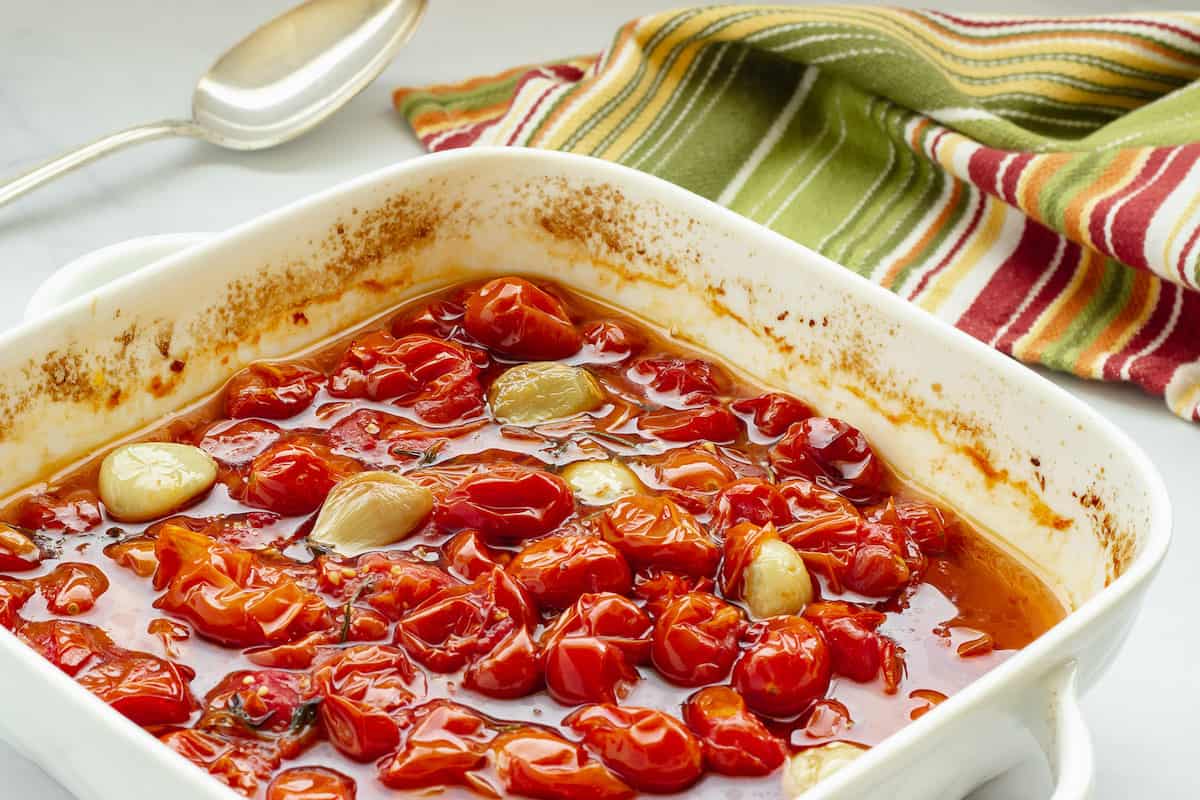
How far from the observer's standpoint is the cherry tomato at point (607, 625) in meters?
1.71

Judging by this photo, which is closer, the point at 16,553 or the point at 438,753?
the point at 438,753

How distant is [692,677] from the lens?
5.58 ft

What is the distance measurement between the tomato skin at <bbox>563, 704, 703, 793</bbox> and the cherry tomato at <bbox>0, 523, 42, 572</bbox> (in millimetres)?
718

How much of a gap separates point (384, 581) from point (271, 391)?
1.52 ft

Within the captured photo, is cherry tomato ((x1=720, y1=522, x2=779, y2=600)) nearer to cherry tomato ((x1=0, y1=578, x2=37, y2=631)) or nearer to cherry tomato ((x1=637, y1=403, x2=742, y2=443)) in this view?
cherry tomato ((x1=637, y1=403, x2=742, y2=443))

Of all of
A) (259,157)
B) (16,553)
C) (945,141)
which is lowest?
(259,157)

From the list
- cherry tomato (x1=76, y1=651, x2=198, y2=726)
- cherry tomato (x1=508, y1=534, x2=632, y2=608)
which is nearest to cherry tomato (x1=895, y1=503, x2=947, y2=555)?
cherry tomato (x1=508, y1=534, x2=632, y2=608)

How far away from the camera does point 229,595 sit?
68.5 inches

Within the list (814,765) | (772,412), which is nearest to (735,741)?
(814,765)

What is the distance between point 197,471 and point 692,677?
2.28 feet

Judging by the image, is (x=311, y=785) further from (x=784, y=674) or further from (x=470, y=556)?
(x=784, y=674)

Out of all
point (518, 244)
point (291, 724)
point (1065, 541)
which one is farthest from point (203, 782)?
point (518, 244)

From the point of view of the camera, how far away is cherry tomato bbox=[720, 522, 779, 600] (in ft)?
5.98

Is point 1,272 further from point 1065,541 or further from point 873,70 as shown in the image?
point 1065,541
